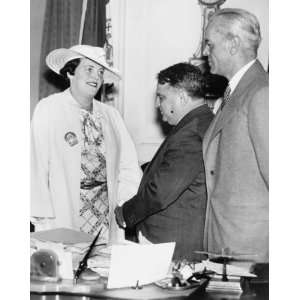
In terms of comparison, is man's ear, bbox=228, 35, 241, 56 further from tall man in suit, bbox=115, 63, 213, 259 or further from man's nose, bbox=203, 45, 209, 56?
tall man in suit, bbox=115, 63, 213, 259

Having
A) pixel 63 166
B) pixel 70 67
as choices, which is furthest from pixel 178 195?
pixel 70 67

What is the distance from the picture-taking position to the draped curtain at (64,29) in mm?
2521

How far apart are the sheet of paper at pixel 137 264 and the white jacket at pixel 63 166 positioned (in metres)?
0.73

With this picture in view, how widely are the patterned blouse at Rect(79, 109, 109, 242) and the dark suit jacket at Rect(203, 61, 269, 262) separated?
63 centimetres

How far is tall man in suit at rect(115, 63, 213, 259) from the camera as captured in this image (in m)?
2.36

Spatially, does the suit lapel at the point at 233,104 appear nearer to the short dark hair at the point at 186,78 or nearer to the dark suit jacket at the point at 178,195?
the dark suit jacket at the point at 178,195

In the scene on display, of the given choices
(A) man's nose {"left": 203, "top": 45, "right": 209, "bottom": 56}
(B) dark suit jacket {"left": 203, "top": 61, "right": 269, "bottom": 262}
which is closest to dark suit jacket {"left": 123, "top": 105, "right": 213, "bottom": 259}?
(B) dark suit jacket {"left": 203, "top": 61, "right": 269, "bottom": 262}

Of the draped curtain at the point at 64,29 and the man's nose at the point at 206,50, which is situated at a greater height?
the draped curtain at the point at 64,29

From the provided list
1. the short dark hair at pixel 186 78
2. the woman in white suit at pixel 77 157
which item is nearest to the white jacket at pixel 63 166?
the woman in white suit at pixel 77 157
